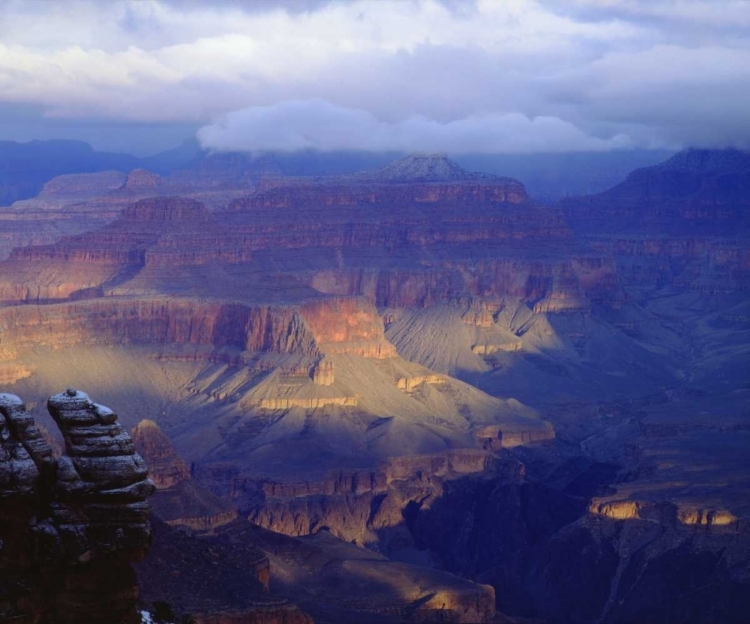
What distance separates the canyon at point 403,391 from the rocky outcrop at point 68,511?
2009 centimetres

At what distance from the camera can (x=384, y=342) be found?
117 m

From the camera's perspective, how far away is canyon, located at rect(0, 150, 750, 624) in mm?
69625

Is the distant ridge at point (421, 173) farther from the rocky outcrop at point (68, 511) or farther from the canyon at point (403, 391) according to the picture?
the rocky outcrop at point (68, 511)

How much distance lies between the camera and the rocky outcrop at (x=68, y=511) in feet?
74.8

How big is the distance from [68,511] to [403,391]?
293 ft

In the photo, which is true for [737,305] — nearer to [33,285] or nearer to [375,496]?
[33,285]

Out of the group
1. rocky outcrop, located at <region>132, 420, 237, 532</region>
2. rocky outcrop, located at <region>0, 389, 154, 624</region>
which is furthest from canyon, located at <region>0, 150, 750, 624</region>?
rocky outcrop, located at <region>0, 389, 154, 624</region>

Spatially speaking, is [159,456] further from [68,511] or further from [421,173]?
[421,173]

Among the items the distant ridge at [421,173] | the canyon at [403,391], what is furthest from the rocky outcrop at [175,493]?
the distant ridge at [421,173]

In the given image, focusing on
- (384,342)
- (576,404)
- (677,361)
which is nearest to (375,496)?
(384,342)

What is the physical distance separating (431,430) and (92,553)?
80.3 metres

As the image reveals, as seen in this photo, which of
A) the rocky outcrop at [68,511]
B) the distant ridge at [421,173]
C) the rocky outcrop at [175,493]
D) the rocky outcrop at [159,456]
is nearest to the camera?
the rocky outcrop at [68,511]

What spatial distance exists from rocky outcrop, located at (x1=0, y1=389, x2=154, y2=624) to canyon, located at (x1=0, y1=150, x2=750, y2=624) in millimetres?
20086

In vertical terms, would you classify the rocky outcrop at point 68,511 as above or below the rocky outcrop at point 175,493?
above
